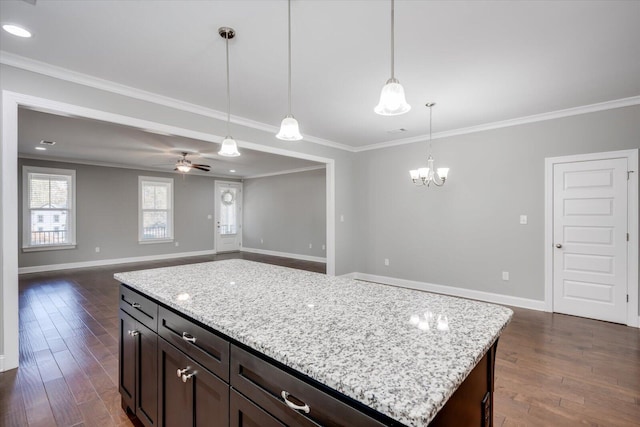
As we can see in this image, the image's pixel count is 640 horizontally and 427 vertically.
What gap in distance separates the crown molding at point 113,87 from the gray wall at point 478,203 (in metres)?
2.45

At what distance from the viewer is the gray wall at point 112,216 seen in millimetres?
6926

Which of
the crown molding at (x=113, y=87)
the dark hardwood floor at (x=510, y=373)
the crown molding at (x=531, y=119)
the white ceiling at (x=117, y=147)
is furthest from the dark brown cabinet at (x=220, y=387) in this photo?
the crown molding at (x=531, y=119)

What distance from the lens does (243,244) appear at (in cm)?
1029

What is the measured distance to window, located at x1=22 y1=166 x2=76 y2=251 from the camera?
6.45 m

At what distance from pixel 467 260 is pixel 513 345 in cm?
174

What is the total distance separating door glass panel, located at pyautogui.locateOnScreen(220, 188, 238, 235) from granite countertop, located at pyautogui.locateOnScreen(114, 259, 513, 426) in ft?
26.6

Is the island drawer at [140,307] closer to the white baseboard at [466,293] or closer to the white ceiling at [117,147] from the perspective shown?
the white ceiling at [117,147]

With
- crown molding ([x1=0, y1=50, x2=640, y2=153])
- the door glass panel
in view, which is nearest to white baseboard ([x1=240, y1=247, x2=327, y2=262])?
the door glass panel

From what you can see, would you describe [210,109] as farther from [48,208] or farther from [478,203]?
[48,208]

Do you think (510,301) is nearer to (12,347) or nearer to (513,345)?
(513,345)

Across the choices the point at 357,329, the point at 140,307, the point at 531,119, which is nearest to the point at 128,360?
the point at 140,307

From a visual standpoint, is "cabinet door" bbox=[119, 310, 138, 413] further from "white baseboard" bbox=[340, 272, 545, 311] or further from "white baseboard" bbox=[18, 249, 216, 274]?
"white baseboard" bbox=[18, 249, 216, 274]

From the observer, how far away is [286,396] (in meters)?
0.92

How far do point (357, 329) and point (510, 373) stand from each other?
7.24ft
